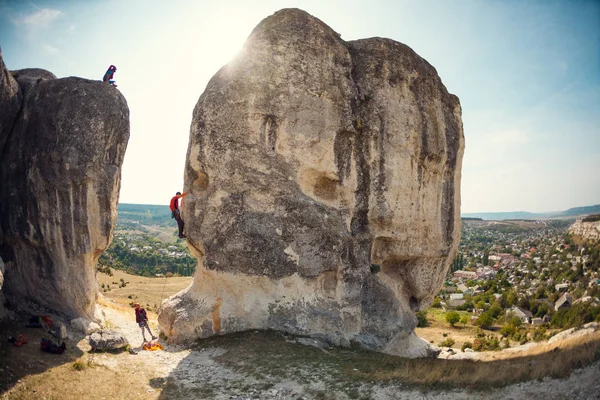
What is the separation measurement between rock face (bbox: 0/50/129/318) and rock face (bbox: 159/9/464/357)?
317 centimetres

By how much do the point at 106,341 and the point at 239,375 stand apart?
4.60 metres

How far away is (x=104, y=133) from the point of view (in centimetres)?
1436

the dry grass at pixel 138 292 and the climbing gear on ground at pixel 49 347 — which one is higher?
the climbing gear on ground at pixel 49 347

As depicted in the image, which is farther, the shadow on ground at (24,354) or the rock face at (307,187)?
the rock face at (307,187)

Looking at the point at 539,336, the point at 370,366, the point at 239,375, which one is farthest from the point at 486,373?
the point at 539,336

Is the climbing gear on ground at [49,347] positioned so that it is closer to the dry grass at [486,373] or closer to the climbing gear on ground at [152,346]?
the climbing gear on ground at [152,346]

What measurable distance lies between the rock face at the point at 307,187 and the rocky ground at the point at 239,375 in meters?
1.25

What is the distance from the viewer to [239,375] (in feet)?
32.4

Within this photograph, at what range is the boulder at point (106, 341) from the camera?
12.0m

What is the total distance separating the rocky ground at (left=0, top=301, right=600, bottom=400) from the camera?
815 centimetres

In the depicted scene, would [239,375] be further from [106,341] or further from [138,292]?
[138,292]

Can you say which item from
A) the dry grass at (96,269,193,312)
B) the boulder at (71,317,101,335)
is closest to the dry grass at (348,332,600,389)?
the boulder at (71,317,101,335)

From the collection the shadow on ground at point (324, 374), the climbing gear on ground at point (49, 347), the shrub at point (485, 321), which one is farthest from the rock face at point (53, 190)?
the shrub at point (485, 321)

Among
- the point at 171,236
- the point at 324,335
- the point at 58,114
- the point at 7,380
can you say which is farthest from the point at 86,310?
the point at 171,236
